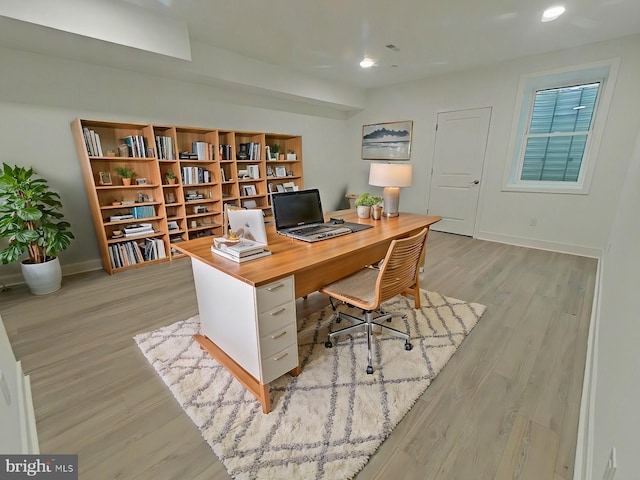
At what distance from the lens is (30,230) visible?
2.58 metres

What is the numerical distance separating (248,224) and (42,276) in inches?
96.9

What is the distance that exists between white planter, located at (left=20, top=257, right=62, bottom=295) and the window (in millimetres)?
5642

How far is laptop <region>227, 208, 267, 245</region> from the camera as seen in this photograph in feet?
5.46

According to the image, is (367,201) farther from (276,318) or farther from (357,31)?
(357,31)

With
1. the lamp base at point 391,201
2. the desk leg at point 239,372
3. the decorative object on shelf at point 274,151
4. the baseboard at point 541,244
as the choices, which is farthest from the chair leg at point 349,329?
the baseboard at point 541,244

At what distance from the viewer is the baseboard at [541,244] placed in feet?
12.1

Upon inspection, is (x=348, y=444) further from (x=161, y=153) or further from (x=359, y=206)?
(x=161, y=153)

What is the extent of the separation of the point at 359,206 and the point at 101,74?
3.18 m

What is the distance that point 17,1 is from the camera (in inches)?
80.9

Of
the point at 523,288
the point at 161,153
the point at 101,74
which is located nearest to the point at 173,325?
the point at 161,153

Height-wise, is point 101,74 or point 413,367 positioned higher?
point 101,74

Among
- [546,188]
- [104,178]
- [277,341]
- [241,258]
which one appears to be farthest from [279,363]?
[546,188]

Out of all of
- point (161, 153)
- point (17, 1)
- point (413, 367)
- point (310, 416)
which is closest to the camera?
point (310, 416)

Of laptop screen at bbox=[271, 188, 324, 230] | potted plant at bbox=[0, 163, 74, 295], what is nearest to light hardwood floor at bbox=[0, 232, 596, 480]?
potted plant at bbox=[0, 163, 74, 295]
